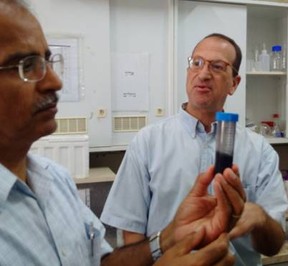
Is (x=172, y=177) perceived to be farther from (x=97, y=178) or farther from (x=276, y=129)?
(x=276, y=129)

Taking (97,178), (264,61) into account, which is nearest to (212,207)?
(97,178)

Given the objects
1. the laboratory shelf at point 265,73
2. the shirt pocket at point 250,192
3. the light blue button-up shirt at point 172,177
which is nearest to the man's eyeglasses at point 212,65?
the light blue button-up shirt at point 172,177

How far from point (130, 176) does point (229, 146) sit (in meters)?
0.52

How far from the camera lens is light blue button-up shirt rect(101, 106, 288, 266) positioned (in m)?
1.20

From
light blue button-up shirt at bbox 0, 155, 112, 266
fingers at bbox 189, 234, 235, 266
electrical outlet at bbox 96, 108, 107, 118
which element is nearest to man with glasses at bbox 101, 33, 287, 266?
light blue button-up shirt at bbox 0, 155, 112, 266

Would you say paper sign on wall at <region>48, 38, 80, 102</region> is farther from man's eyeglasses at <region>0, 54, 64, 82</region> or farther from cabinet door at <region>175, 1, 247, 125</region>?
man's eyeglasses at <region>0, 54, 64, 82</region>

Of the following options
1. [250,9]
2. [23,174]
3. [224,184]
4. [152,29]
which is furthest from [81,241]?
[250,9]

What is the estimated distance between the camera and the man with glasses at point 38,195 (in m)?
0.68

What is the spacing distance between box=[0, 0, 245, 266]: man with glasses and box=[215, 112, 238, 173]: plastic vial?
0.04 metres

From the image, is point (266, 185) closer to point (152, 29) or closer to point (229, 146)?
point (229, 146)

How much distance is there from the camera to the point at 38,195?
31.2 inches

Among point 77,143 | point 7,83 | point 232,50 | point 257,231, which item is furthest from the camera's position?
point 77,143

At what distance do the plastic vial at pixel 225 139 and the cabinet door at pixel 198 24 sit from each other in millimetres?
1320

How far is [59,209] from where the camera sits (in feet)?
2.73
